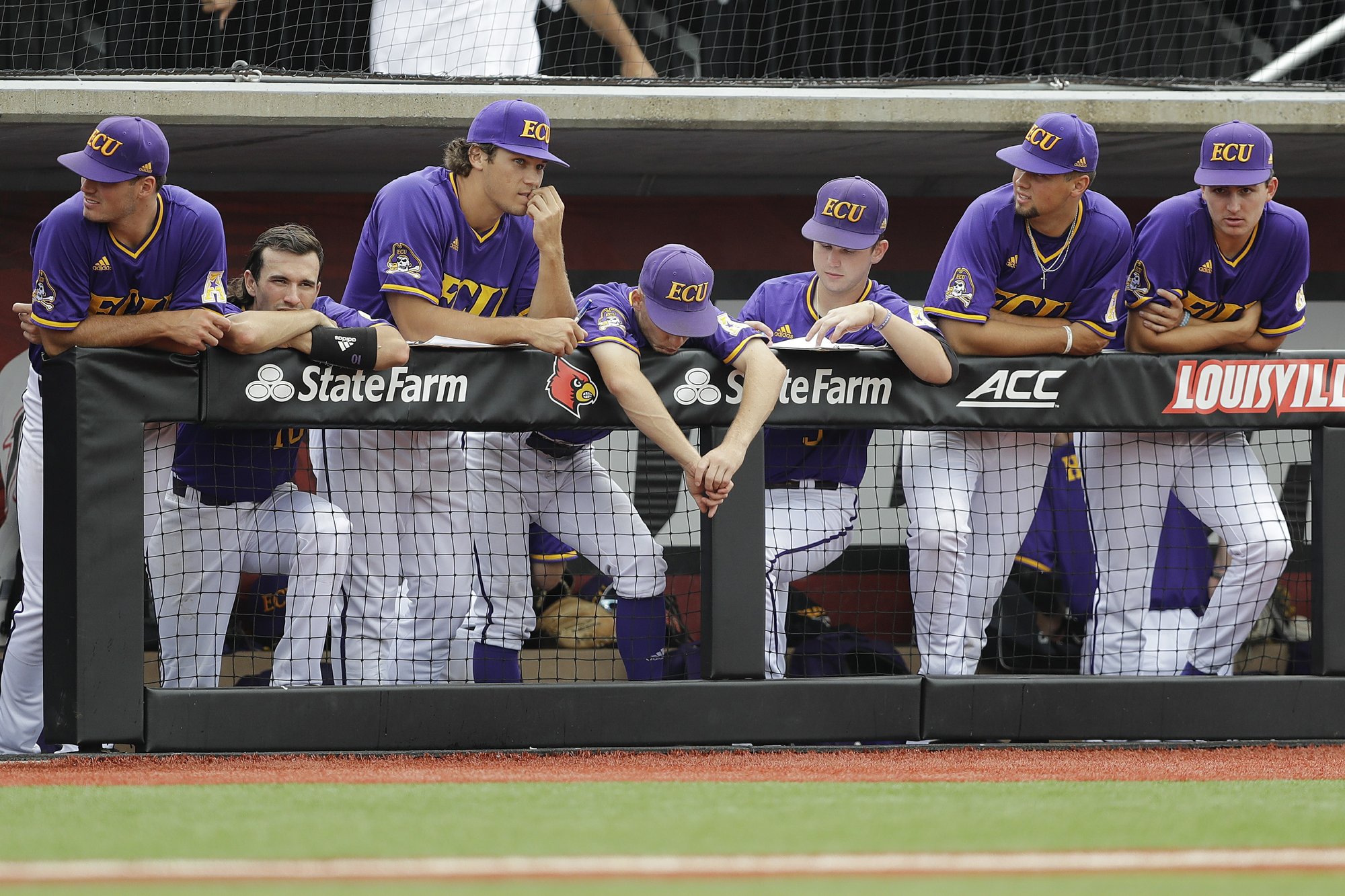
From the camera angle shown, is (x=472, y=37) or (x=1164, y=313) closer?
(x=1164, y=313)

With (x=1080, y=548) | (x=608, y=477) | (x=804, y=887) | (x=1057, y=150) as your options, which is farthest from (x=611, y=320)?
(x=1080, y=548)

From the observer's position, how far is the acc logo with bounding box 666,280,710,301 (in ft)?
14.2

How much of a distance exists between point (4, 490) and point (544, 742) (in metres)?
3.74

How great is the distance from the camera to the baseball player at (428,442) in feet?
14.5

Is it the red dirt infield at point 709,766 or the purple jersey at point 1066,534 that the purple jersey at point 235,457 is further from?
the purple jersey at point 1066,534

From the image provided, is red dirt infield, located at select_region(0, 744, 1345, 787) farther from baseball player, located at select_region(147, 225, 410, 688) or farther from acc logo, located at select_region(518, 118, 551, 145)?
acc logo, located at select_region(518, 118, 551, 145)

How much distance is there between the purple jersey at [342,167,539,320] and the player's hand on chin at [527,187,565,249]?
0.15 metres

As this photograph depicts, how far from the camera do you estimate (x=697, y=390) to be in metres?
4.37

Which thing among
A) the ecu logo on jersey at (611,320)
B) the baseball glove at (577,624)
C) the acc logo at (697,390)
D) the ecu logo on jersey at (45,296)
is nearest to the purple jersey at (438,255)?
the ecu logo on jersey at (611,320)

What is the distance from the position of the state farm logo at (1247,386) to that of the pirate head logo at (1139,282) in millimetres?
360

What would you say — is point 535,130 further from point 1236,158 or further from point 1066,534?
point 1066,534

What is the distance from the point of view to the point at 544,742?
4.29 metres

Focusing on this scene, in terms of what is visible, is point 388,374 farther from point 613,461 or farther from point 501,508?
point 613,461

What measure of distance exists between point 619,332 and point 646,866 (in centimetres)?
213
